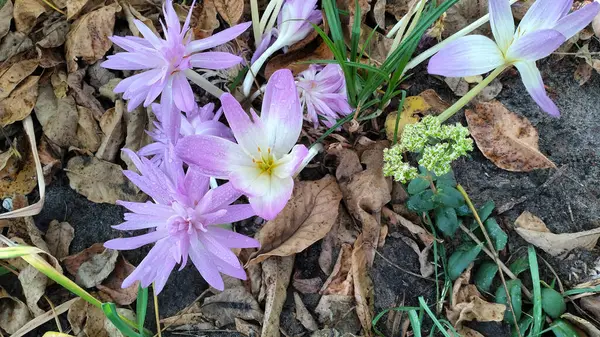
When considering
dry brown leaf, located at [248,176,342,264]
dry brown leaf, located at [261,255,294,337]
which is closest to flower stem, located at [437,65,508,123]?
dry brown leaf, located at [248,176,342,264]

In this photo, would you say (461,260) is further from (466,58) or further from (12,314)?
(12,314)

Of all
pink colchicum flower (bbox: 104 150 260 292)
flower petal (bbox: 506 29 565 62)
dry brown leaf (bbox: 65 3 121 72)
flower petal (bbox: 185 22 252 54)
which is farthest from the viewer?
dry brown leaf (bbox: 65 3 121 72)

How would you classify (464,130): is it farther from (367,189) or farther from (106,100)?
(106,100)

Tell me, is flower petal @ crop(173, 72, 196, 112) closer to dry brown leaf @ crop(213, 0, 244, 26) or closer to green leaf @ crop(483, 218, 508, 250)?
dry brown leaf @ crop(213, 0, 244, 26)

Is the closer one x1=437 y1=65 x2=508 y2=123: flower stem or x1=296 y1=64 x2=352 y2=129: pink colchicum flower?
x1=437 y1=65 x2=508 y2=123: flower stem

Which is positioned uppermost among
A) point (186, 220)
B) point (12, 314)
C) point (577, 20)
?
point (577, 20)

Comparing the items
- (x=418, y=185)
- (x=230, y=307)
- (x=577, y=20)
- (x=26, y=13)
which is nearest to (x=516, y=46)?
(x=577, y=20)
